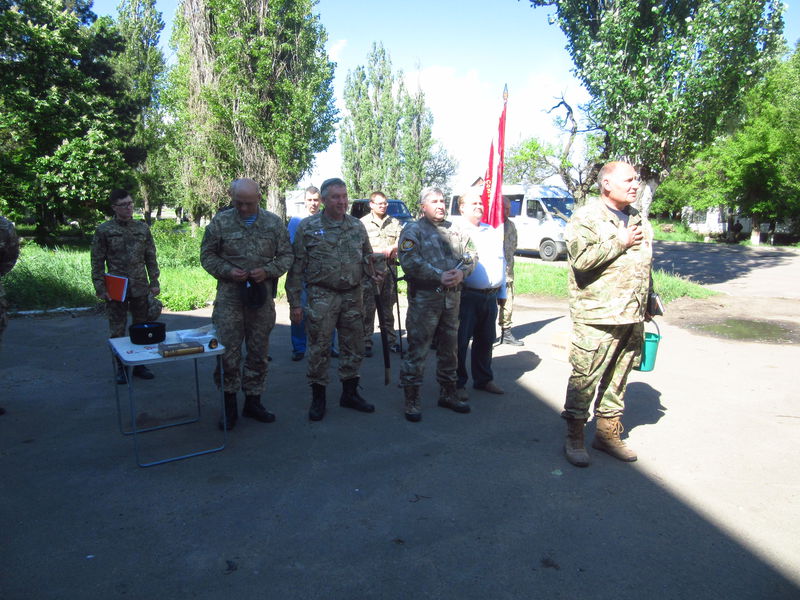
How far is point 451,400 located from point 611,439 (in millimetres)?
1412

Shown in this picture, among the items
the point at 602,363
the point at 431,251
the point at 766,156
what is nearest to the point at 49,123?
the point at 431,251

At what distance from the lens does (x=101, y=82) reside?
22500 millimetres

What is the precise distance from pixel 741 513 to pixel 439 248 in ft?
9.01

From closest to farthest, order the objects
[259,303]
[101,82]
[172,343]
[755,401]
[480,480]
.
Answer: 1. [480,480]
2. [172,343]
3. [259,303]
4. [755,401]
5. [101,82]

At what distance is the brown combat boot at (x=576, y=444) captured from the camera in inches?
147

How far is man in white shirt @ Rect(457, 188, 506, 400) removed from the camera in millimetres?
4824

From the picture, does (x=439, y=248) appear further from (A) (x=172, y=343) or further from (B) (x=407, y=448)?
(A) (x=172, y=343)

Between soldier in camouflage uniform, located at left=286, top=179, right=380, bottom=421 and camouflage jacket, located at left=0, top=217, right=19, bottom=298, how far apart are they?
2577 millimetres

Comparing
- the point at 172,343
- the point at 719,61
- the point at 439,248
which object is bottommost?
the point at 172,343

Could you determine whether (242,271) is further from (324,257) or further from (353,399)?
(353,399)

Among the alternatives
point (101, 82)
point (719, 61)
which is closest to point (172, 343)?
point (719, 61)

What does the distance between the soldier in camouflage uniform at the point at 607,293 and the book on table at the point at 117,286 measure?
4.12 meters

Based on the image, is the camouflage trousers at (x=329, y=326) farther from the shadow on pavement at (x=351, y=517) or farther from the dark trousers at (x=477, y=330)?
the dark trousers at (x=477, y=330)

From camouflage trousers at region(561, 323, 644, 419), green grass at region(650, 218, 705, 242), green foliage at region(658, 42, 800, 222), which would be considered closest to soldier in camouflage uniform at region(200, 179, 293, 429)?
camouflage trousers at region(561, 323, 644, 419)
